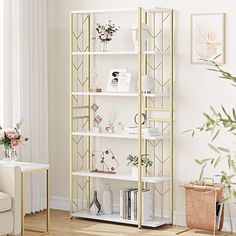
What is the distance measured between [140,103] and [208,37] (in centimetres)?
83

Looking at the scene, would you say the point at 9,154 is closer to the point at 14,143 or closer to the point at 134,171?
the point at 14,143

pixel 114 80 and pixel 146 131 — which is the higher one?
pixel 114 80

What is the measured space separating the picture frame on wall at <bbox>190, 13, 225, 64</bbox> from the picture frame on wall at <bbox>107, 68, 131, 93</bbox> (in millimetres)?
635

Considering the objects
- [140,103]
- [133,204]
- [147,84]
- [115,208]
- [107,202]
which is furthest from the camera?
[115,208]

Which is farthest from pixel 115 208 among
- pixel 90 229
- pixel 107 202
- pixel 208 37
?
pixel 208 37

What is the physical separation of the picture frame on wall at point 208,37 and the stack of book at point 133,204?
4.23 ft

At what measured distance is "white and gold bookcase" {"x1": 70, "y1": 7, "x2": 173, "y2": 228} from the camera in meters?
5.04

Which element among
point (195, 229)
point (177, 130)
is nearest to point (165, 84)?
point (177, 130)

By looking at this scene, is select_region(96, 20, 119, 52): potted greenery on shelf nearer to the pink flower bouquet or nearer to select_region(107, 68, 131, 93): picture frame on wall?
select_region(107, 68, 131, 93): picture frame on wall

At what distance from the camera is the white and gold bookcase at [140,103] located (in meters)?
5.04

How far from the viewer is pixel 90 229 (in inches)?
198

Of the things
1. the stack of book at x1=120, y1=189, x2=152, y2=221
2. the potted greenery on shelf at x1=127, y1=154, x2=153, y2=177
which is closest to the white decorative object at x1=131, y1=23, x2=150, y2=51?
the potted greenery on shelf at x1=127, y1=154, x2=153, y2=177

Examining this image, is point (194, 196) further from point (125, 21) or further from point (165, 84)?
point (125, 21)

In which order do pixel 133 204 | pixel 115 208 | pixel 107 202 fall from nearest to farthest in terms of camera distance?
pixel 133 204, pixel 107 202, pixel 115 208
